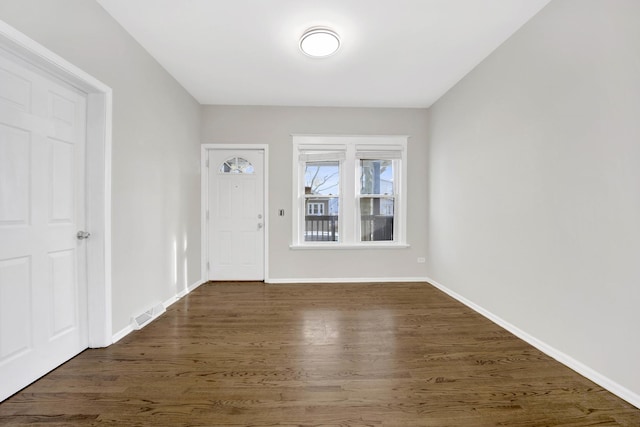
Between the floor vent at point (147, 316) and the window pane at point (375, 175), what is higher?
the window pane at point (375, 175)

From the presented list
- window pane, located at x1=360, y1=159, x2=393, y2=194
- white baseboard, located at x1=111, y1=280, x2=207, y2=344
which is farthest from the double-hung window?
white baseboard, located at x1=111, y1=280, x2=207, y2=344

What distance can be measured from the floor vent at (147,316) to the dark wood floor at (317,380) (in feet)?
0.31

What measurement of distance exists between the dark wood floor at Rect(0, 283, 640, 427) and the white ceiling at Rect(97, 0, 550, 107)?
272cm

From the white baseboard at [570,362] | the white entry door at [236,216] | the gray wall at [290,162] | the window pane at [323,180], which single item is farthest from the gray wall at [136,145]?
the white baseboard at [570,362]

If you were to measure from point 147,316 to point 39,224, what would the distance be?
1310mm

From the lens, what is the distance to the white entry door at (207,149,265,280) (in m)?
4.20

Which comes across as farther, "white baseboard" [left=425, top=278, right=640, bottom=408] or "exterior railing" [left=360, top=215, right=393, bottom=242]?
"exterior railing" [left=360, top=215, right=393, bottom=242]

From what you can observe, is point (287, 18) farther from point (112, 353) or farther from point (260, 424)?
point (112, 353)

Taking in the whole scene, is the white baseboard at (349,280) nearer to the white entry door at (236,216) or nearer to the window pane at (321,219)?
the white entry door at (236,216)

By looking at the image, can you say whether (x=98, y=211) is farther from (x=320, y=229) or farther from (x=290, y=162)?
(x=320, y=229)

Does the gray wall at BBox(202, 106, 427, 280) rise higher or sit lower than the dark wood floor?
higher

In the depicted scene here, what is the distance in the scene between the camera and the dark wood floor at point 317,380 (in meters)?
1.48

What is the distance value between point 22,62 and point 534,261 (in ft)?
12.7

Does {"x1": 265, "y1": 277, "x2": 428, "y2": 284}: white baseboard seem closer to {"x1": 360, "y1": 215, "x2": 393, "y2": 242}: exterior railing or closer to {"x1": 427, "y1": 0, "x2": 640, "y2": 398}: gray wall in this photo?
{"x1": 360, "y1": 215, "x2": 393, "y2": 242}: exterior railing
